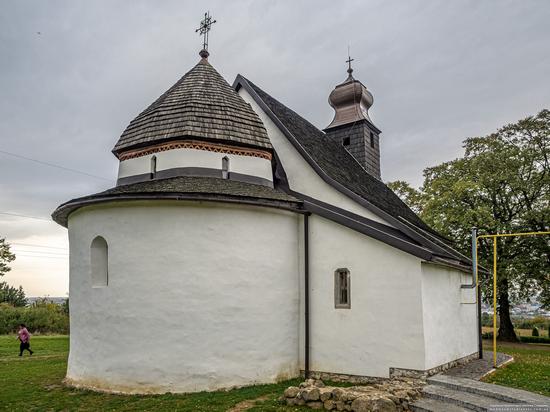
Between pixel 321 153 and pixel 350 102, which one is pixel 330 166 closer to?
pixel 321 153

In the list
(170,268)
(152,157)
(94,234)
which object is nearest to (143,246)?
(170,268)

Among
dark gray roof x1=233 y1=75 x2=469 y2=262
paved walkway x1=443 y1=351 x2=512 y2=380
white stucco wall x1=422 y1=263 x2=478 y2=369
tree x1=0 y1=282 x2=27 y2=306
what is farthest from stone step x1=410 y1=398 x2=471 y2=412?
tree x1=0 y1=282 x2=27 y2=306

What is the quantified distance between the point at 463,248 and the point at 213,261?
17914mm

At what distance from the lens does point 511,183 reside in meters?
22.7

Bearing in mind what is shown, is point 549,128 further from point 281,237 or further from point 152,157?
point 152,157

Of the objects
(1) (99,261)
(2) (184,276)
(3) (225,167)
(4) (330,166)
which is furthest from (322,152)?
(1) (99,261)

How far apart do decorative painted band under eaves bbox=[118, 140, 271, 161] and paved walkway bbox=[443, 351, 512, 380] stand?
7218 millimetres

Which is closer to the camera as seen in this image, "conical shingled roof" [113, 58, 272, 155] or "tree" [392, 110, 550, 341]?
"conical shingled roof" [113, 58, 272, 155]

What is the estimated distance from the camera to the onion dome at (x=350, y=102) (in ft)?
68.8

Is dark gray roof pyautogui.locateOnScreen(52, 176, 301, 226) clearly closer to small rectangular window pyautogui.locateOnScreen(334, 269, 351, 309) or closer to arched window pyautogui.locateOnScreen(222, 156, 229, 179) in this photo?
arched window pyautogui.locateOnScreen(222, 156, 229, 179)

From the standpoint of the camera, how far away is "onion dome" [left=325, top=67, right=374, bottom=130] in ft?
68.8

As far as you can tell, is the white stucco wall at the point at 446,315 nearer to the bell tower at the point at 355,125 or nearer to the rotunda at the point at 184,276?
the rotunda at the point at 184,276

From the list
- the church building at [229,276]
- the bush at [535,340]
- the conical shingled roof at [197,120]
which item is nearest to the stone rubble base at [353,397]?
the church building at [229,276]

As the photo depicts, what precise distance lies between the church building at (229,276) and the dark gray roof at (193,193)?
0.12 feet
